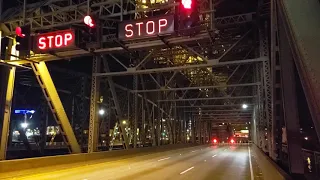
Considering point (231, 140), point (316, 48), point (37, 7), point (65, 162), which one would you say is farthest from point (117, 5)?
point (231, 140)

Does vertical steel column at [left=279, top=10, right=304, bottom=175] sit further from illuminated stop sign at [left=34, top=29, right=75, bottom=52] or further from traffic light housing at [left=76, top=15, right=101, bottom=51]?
illuminated stop sign at [left=34, top=29, right=75, bottom=52]

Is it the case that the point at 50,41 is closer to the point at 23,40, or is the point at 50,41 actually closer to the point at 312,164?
the point at 23,40

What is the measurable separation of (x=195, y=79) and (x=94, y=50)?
32.1 m

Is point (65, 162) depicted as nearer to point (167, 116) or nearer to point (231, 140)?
point (167, 116)

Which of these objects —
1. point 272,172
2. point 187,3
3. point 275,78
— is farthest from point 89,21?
point 272,172

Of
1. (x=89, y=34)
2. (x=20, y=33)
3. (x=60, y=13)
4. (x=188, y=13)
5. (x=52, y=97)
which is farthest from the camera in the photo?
(x=52, y=97)

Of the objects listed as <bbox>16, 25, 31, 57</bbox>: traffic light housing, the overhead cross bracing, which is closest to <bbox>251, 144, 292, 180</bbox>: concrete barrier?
the overhead cross bracing

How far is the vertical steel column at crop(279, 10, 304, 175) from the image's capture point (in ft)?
24.7

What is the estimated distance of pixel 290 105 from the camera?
8234 millimetres

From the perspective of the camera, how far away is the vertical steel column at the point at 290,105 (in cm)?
752

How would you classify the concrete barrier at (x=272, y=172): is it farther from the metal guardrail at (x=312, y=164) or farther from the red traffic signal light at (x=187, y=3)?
the red traffic signal light at (x=187, y=3)

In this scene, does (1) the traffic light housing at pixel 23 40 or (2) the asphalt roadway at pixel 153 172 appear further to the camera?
(1) the traffic light housing at pixel 23 40

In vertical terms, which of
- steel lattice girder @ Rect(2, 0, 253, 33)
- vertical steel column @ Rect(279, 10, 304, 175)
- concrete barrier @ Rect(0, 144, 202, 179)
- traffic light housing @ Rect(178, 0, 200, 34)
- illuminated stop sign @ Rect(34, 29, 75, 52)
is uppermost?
steel lattice girder @ Rect(2, 0, 253, 33)

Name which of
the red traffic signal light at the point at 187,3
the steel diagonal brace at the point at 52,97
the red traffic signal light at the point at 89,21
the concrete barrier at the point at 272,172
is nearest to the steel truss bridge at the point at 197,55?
the steel diagonal brace at the point at 52,97
